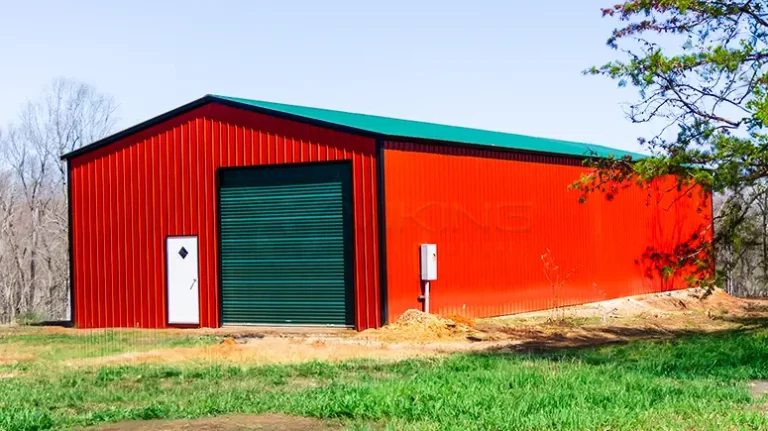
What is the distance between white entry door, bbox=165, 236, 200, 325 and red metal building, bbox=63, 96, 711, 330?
3 centimetres

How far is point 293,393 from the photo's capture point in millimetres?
11484

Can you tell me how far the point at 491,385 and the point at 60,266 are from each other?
46.3 meters

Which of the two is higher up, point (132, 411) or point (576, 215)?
point (576, 215)

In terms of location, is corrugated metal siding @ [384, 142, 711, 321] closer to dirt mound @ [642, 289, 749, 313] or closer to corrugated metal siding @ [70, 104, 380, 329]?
dirt mound @ [642, 289, 749, 313]

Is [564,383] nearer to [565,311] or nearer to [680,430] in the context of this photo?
[680,430]

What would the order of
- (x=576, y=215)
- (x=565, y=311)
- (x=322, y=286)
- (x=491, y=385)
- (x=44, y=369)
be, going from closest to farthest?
(x=491, y=385) → (x=44, y=369) → (x=322, y=286) → (x=565, y=311) → (x=576, y=215)

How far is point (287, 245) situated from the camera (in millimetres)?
22500

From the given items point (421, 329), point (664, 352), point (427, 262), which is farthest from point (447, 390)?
point (427, 262)

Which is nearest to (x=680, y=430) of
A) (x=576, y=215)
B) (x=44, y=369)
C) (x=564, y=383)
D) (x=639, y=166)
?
(x=564, y=383)

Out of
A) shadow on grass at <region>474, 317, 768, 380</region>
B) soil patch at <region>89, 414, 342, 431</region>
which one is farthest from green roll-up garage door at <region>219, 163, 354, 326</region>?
soil patch at <region>89, 414, 342, 431</region>

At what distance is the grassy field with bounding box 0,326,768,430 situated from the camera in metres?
9.43

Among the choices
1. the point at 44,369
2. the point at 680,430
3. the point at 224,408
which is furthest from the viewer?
the point at 44,369

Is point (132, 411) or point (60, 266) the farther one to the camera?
point (60, 266)

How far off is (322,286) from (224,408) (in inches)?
456
